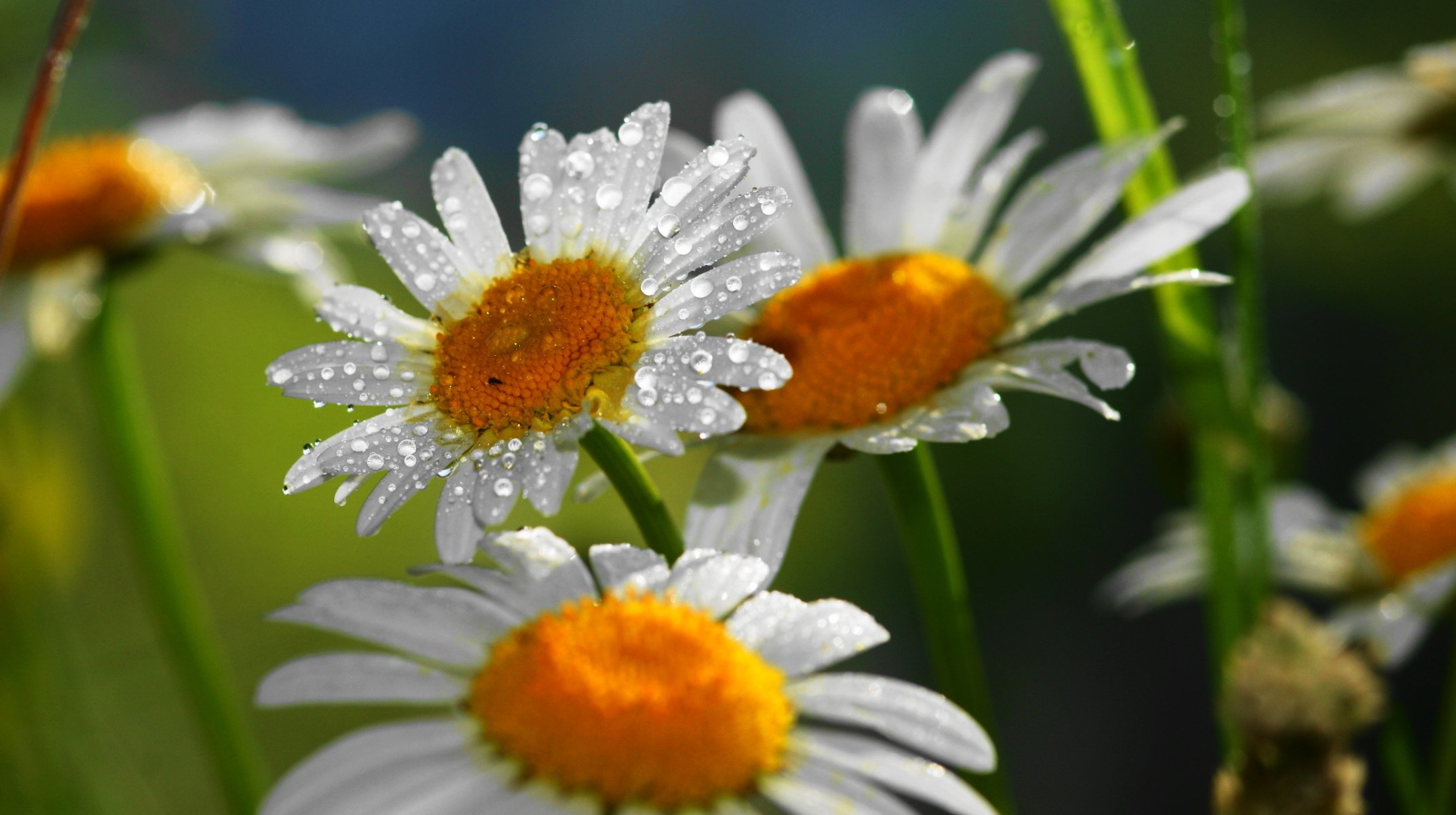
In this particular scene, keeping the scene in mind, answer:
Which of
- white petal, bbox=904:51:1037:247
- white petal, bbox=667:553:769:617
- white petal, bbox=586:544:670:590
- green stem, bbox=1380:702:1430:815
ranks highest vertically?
white petal, bbox=904:51:1037:247

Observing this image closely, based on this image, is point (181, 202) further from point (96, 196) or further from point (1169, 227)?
point (1169, 227)

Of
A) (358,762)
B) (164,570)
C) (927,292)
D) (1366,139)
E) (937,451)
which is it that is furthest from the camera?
(937,451)

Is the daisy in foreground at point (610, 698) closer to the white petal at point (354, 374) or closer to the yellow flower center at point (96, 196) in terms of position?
the white petal at point (354, 374)

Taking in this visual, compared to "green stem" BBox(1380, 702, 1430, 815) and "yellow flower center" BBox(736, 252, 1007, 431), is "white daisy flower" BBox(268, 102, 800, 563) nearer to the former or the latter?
"yellow flower center" BBox(736, 252, 1007, 431)

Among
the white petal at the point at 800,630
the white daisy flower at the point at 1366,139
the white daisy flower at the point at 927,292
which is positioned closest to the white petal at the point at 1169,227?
the white daisy flower at the point at 927,292

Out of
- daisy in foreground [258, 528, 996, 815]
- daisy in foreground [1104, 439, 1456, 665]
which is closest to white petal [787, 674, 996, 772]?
daisy in foreground [258, 528, 996, 815]

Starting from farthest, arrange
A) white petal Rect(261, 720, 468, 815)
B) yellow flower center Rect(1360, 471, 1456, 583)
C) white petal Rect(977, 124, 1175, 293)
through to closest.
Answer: yellow flower center Rect(1360, 471, 1456, 583)
white petal Rect(977, 124, 1175, 293)
white petal Rect(261, 720, 468, 815)

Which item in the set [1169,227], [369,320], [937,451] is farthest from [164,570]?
[937,451]
